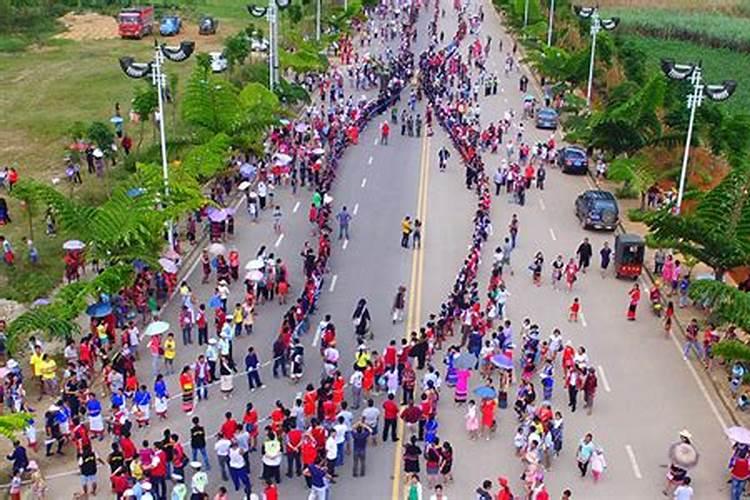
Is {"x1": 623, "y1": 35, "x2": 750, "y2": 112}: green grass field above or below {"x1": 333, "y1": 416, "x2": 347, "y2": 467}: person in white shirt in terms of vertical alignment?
below

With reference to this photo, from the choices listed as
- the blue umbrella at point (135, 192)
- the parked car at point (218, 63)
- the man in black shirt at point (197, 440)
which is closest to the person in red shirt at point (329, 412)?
the man in black shirt at point (197, 440)

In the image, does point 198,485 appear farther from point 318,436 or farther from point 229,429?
point 318,436

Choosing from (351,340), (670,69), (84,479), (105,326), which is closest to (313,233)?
(351,340)

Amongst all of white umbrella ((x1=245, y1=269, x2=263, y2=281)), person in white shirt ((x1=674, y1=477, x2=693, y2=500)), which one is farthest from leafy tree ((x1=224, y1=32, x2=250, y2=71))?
person in white shirt ((x1=674, y1=477, x2=693, y2=500))

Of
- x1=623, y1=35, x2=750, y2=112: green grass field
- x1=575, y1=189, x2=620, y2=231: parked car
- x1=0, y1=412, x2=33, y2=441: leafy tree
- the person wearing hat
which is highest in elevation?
x1=0, y1=412, x2=33, y2=441: leafy tree

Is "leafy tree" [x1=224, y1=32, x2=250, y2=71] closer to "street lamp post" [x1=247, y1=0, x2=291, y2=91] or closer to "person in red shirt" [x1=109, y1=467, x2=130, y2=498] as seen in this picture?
"street lamp post" [x1=247, y1=0, x2=291, y2=91]

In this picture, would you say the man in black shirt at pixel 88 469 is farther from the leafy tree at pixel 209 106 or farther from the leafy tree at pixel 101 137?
the leafy tree at pixel 101 137
